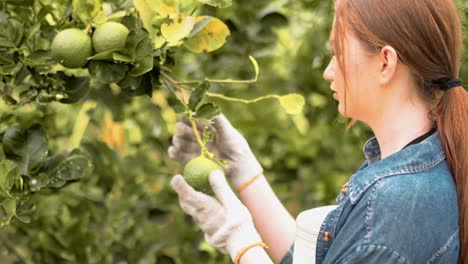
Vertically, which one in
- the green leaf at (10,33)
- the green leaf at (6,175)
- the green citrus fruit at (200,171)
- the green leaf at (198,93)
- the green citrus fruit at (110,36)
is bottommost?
the green leaf at (6,175)

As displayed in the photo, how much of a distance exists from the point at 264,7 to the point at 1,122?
963mm

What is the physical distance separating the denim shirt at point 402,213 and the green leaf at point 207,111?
0.29 meters

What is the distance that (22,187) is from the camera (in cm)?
139

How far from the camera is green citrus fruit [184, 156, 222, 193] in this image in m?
1.45

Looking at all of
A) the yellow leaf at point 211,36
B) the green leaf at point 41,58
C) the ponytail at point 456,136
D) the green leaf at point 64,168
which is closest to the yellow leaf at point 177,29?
the yellow leaf at point 211,36

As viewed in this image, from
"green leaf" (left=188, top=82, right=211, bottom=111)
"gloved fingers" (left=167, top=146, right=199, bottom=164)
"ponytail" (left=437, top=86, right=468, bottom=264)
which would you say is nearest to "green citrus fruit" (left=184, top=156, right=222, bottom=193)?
"green leaf" (left=188, top=82, right=211, bottom=111)

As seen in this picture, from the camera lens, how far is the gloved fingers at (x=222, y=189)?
1.43 meters

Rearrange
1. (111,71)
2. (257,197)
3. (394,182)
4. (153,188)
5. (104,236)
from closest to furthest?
1. (394,182)
2. (111,71)
3. (257,197)
4. (104,236)
5. (153,188)

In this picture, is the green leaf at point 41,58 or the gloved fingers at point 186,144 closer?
the green leaf at point 41,58

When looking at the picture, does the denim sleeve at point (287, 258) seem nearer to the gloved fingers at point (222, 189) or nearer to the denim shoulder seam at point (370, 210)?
the gloved fingers at point (222, 189)

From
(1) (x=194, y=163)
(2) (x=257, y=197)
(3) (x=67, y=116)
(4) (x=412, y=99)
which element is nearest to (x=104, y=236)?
(3) (x=67, y=116)

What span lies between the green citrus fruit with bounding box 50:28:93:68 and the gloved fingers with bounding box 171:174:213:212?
0.27 metres

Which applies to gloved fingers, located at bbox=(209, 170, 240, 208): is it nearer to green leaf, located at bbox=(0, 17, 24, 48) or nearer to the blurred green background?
green leaf, located at bbox=(0, 17, 24, 48)

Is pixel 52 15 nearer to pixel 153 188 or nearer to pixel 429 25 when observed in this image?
pixel 429 25
